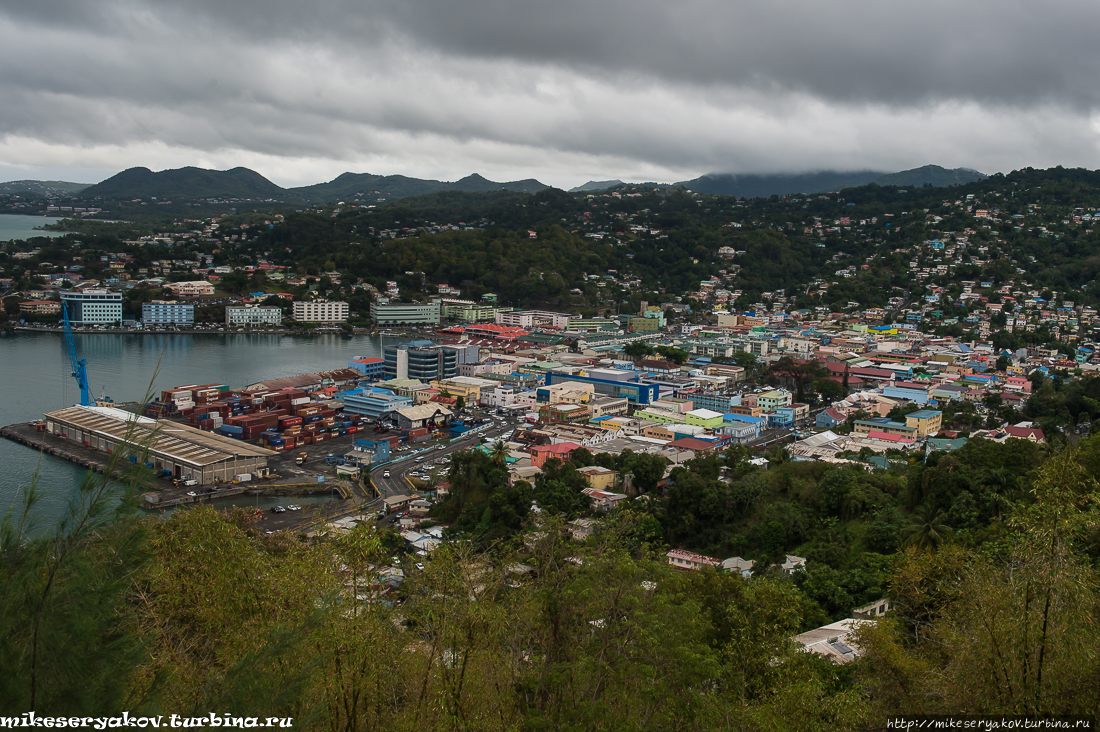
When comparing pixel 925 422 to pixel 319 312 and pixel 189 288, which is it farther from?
pixel 189 288

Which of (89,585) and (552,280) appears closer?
(89,585)

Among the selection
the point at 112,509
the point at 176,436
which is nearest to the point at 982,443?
the point at 112,509

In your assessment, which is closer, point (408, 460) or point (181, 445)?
point (181, 445)

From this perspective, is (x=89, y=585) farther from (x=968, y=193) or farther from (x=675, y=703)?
(x=968, y=193)

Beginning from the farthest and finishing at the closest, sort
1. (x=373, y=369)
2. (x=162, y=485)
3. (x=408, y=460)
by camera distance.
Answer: (x=373, y=369)
(x=408, y=460)
(x=162, y=485)

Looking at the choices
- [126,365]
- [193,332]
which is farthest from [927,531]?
[193,332]

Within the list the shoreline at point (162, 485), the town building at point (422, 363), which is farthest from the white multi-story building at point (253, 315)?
the shoreline at point (162, 485)

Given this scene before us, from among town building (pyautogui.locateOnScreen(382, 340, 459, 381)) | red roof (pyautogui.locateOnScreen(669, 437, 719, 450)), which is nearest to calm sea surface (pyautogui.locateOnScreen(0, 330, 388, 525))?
town building (pyautogui.locateOnScreen(382, 340, 459, 381))
